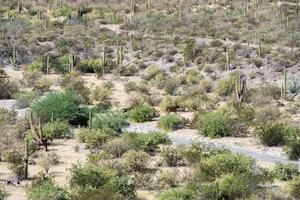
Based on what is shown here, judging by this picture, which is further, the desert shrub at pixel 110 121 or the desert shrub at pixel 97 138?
the desert shrub at pixel 110 121

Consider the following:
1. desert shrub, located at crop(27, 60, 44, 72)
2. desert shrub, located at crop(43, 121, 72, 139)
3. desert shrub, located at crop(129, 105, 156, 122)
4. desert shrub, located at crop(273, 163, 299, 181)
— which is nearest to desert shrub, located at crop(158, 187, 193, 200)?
desert shrub, located at crop(273, 163, 299, 181)

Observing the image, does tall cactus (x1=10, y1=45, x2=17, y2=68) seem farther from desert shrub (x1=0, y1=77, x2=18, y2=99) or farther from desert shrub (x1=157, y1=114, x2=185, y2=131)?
desert shrub (x1=157, y1=114, x2=185, y2=131)

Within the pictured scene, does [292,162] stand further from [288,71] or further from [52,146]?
[288,71]

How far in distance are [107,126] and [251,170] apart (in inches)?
320

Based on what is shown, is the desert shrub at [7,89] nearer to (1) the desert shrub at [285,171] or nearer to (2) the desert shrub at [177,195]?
(1) the desert shrub at [285,171]

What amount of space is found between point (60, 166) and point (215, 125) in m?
7.29

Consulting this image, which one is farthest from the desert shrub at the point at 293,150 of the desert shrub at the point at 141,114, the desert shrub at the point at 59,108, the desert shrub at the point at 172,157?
the desert shrub at the point at 59,108

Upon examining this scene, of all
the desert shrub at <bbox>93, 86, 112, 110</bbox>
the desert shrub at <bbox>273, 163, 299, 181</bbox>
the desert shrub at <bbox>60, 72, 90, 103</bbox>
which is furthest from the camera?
the desert shrub at <bbox>60, 72, 90, 103</bbox>

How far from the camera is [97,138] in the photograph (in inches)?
1005

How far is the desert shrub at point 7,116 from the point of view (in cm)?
2859

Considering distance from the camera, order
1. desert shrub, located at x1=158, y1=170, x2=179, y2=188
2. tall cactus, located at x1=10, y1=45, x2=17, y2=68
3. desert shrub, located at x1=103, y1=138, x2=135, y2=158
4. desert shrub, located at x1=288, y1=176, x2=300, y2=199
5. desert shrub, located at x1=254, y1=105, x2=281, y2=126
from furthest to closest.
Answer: tall cactus, located at x1=10, y1=45, x2=17, y2=68 < desert shrub, located at x1=254, y1=105, x2=281, y2=126 < desert shrub, located at x1=103, y1=138, x2=135, y2=158 < desert shrub, located at x1=158, y1=170, x2=179, y2=188 < desert shrub, located at x1=288, y1=176, x2=300, y2=199

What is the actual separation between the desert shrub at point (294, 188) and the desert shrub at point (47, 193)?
20.4ft

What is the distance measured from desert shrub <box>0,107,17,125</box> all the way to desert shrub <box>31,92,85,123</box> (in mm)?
960

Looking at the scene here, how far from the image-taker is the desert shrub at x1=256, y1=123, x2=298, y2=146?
2612 centimetres
